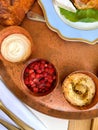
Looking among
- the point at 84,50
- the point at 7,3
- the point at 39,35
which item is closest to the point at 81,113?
the point at 84,50

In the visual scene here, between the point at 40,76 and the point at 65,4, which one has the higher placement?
the point at 65,4

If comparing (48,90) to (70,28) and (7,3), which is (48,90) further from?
(7,3)

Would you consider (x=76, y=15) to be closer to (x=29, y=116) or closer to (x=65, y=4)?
(x=65, y=4)

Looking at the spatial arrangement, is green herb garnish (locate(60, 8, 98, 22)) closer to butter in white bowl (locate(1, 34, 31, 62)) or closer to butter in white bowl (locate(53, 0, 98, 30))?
butter in white bowl (locate(53, 0, 98, 30))

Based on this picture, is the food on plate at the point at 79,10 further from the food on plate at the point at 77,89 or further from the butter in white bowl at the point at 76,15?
the food on plate at the point at 77,89

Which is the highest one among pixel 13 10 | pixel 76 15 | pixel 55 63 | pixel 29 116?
pixel 13 10

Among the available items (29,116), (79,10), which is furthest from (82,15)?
(29,116)

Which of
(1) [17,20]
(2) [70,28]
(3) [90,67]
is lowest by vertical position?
(3) [90,67]
